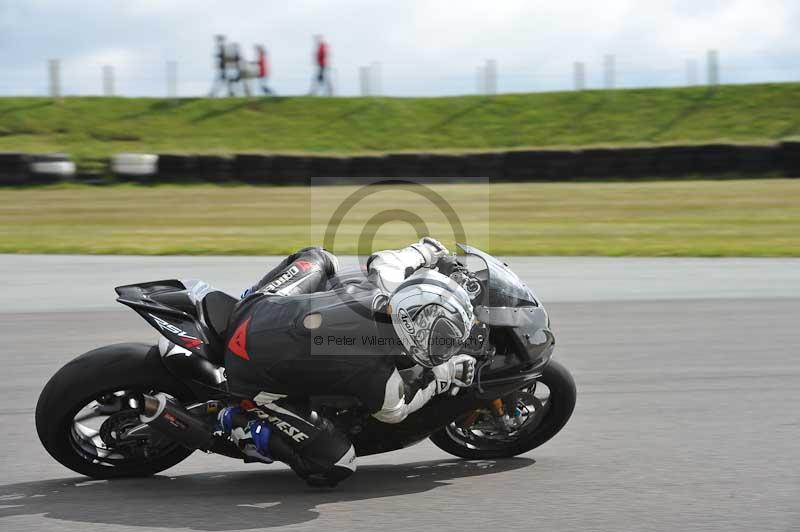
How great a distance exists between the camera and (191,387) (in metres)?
4.31

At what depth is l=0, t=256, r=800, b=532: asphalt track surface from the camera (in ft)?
13.1

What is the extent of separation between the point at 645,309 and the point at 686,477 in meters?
4.19

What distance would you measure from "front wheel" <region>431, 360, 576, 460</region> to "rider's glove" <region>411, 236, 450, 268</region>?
0.68 m

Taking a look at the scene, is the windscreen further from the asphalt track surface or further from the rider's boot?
the rider's boot

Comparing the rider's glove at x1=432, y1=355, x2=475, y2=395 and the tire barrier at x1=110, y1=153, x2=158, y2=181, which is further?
the tire barrier at x1=110, y1=153, x2=158, y2=181

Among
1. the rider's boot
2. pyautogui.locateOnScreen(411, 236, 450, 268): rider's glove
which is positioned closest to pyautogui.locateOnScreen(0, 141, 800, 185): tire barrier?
pyautogui.locateOnScreen(411, 236, 450, 268): rider's glove

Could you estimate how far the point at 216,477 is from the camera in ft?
14.8

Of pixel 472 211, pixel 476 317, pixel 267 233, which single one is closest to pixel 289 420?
pixel 476 317

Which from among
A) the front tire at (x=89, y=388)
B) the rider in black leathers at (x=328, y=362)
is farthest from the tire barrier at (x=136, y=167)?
the rider in black leathers at (x=328, y=362)

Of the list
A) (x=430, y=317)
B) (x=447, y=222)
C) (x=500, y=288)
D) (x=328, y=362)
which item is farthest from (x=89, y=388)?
(x=447, y=222)

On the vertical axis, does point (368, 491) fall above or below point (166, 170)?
below

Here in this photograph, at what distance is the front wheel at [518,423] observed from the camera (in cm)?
462

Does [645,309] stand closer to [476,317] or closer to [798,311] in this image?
[798,311]

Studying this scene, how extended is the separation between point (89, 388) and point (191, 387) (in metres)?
0.40
